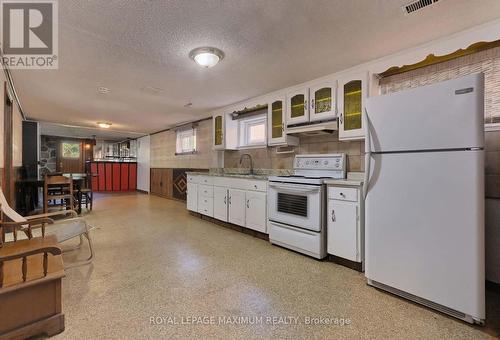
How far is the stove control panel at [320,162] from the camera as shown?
300 centimetres

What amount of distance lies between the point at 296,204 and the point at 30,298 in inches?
94.3

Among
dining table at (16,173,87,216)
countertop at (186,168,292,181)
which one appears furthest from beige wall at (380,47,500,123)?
dining table at (16,173,87,216)

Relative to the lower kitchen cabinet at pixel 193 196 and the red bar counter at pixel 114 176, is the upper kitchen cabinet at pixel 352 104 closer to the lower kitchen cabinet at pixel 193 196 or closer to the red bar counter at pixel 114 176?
the lower kitchen cabinet at pixel 193 196

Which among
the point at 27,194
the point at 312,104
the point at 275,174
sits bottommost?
the point at 27,194

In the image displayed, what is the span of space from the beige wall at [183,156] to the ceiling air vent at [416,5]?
4019 millimetres

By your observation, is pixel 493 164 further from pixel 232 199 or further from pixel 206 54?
pixel 232 199

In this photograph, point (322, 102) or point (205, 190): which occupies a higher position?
point (322, 102)

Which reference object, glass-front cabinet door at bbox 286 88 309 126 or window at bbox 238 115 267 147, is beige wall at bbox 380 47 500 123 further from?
window at bbox 238 115 267 147

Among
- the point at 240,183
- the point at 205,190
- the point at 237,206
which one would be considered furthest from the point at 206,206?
the point at 240,183

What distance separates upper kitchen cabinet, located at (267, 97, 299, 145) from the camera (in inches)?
139

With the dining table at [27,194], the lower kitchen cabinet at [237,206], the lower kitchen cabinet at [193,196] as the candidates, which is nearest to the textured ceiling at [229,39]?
the lower kitchen cabinet at [237,206]

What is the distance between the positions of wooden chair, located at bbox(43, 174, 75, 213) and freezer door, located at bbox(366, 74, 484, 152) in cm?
533

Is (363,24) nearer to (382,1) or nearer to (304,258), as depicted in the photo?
(382,1)

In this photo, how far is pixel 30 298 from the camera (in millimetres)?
1420
